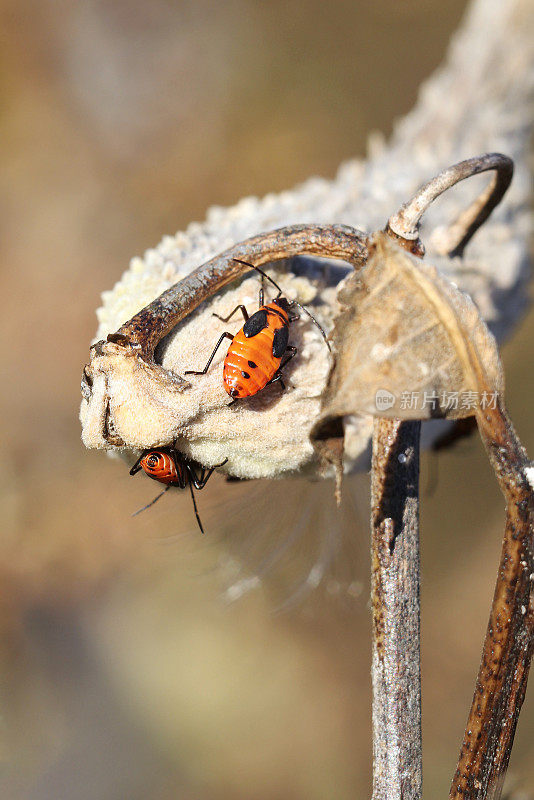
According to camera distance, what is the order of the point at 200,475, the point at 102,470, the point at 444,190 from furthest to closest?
the point at 102,470 → the point at 200,475 → the point at 444,190

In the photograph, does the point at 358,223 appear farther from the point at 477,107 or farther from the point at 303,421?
the point at 477,107

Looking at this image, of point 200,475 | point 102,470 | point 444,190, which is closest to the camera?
point 444,190

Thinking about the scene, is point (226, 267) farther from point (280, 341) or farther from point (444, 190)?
point (444, 190)

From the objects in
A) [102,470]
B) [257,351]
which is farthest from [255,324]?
[102,470]

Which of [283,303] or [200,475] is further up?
[283,303]

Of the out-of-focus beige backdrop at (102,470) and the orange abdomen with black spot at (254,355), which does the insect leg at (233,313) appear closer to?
the orange abdomen with black spot at (254,355)

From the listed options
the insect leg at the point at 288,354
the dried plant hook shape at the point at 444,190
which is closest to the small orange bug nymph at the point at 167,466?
the insect leg at the point at 288,354

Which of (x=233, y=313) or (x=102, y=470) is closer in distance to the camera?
(x=233, y=313)

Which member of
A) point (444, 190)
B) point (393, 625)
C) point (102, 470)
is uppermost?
point (102, 470)
